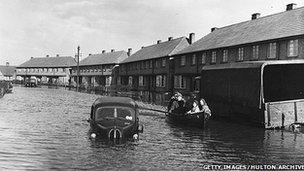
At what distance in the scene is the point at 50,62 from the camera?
398 ft

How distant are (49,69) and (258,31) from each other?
93.9 meters

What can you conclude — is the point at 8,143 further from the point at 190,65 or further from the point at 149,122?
the point at 190,65

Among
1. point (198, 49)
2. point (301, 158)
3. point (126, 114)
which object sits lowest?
point (301, 158)

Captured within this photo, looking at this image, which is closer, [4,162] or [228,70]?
[4,162]

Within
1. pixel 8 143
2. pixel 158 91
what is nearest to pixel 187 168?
pixel 8 143

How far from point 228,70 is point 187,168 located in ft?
45.8

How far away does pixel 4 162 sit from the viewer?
40.6ft

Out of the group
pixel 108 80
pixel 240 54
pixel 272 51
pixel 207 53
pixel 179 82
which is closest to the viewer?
pixel 272 51

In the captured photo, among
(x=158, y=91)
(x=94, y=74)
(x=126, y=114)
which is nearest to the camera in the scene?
(x=126, y=114)

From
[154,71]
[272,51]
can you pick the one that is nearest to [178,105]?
[272,51]

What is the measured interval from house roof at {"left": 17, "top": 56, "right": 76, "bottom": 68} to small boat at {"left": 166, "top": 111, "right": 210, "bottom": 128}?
94249 mm

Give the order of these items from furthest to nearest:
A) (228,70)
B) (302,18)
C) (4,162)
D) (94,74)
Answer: (94,74) < (302,18) < (228,70) < (4,162)

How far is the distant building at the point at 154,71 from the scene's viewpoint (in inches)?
2088

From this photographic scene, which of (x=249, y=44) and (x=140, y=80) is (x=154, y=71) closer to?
(x=140, y=80)
